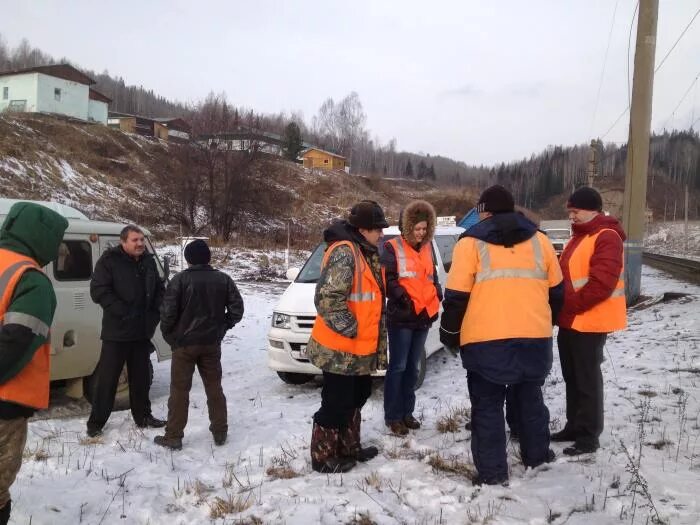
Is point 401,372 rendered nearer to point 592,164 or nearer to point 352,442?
point 352,442

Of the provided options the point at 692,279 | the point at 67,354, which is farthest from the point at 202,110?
the point at 67,354

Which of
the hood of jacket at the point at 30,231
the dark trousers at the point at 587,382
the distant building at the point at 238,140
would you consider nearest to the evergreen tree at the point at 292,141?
the distant building at the point at 238,140

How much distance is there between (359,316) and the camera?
387cm

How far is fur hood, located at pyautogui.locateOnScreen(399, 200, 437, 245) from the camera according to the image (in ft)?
16.0

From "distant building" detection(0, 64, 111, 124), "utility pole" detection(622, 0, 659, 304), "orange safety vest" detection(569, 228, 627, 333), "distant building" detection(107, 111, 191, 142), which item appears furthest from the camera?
"distant building" detection(107, 111, 191, 142)

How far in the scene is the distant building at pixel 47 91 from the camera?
Result: 52.2 metres

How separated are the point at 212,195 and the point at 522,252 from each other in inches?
1219

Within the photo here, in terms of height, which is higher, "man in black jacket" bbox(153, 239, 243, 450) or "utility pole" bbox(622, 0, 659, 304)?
"utility pole" bbox(622, 0, 659, 304)

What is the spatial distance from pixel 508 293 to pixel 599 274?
914 millimetres

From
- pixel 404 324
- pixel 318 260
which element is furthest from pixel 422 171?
pixel 404 324

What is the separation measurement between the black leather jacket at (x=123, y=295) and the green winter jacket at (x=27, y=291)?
217 centimetres

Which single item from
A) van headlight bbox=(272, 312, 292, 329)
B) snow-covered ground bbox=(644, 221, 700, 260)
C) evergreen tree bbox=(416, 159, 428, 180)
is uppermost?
evergreen tree bbox=(416, 159, 428, 180)

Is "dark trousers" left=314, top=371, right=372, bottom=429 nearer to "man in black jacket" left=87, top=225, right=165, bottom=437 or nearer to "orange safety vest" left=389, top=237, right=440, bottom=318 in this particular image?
Answer: "orange safety vest" left=389, top=237, right=440, bottom=318

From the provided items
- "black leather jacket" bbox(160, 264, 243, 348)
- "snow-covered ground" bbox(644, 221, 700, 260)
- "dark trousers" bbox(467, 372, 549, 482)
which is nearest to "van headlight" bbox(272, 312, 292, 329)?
"black leather jacket" bbox(160, 264, 243, 348)
